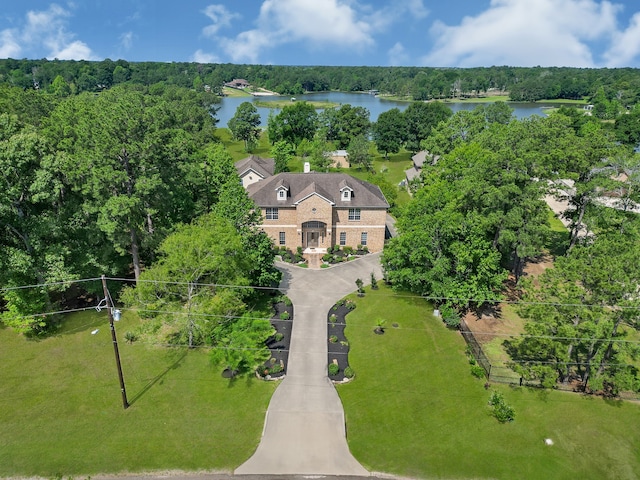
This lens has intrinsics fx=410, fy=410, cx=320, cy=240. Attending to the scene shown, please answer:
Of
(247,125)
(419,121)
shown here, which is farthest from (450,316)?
(247,125)

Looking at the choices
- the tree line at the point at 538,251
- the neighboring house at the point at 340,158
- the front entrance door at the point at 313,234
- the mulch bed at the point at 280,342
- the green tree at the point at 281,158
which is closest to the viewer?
the tree line at the point at 538,251

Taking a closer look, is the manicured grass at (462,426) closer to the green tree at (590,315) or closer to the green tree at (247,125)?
the green tree at (590,315)

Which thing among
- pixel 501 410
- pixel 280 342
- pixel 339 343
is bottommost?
pixel 501 410

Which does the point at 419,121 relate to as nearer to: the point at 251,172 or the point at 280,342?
the point at 251,172

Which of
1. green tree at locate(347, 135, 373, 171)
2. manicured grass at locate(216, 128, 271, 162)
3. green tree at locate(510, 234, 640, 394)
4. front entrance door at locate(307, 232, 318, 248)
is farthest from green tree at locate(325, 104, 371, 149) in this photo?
green tree at locate(510, 234, 640, 394)

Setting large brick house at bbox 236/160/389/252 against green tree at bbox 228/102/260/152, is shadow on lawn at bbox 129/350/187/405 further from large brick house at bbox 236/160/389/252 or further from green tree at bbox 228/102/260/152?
green tree at bbox 228/102/260/152

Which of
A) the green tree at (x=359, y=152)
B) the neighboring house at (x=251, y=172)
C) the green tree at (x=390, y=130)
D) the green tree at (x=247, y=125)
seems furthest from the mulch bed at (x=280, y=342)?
the green tree at (x=247, y=125)
